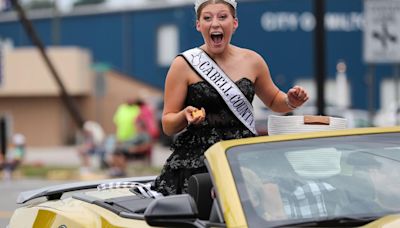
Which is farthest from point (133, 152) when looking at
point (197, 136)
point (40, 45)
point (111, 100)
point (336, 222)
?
point (111, 100)

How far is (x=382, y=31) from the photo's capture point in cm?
1515

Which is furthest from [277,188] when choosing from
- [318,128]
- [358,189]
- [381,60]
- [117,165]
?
[117,165]

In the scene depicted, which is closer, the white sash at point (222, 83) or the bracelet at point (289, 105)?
the white sash at point (222, 83)

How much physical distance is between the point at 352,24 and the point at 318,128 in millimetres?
40138

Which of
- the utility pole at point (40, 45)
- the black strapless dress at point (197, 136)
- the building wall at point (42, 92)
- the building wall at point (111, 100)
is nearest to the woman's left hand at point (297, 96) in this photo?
the black strapless dress at point (197, 136)

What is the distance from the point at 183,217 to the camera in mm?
4414

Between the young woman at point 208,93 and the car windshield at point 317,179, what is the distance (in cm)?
89

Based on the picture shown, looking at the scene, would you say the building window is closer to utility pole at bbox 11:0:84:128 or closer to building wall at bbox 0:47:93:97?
building wall at bbox 0:47:93:97

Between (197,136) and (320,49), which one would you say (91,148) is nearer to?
(320,49)

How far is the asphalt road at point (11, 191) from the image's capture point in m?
13.9

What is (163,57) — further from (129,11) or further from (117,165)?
(117,165)

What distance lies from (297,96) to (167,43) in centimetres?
4021

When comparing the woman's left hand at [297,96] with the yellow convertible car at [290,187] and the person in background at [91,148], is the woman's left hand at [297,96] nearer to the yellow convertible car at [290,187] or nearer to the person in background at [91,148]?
the yellow convertible car at [290,187]

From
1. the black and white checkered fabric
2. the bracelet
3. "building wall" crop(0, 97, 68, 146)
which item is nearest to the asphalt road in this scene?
the black and white checkered fabric
